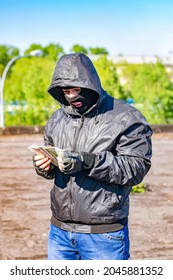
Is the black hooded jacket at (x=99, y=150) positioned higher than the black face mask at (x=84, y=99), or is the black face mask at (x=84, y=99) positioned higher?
the black face mask at (x=84, y=99)

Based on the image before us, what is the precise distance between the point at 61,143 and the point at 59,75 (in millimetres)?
376

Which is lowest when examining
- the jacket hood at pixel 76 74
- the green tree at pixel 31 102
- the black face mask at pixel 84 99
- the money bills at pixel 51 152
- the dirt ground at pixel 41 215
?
the dirt ground at pixel 41 215

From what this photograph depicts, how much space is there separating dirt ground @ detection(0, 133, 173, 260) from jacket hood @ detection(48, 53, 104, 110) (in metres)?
3.24

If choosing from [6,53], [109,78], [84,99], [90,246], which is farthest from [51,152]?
[6,53]

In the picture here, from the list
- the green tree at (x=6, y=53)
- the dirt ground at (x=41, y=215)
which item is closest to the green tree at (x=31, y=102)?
the dirt ground at (x=41, y=215)

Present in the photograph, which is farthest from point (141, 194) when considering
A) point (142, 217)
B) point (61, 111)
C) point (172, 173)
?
point (61, 111)

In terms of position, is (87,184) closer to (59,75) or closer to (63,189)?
(63,189)

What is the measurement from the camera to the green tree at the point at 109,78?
2648 centimetres

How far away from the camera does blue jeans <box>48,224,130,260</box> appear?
3240 mm

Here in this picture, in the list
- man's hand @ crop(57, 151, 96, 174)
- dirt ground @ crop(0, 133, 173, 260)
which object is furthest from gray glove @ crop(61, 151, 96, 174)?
dirt ground @ crop(0, 133, 173, 260)

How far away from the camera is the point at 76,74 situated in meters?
3.24

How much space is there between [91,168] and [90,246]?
1.48ft

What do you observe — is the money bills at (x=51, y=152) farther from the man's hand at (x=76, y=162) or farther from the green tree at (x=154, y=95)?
the green tree at (x=154, y=95)

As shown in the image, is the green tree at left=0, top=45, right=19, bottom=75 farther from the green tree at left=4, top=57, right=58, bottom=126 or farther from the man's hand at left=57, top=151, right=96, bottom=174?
the man's hand at left=57, top=151, right=96, bottom=174
